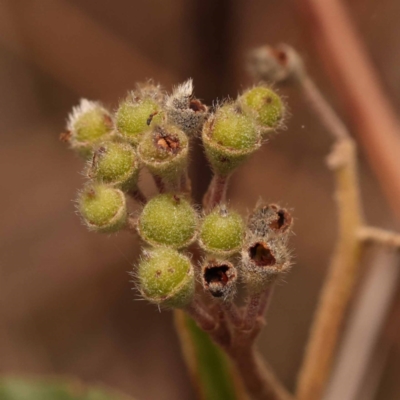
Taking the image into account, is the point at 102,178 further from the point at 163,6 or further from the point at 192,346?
the point at 163,6

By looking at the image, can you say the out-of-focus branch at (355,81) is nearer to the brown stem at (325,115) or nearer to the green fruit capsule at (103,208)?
the brown stem at (325,115)

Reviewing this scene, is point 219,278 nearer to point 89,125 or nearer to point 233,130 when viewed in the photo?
point 233,130

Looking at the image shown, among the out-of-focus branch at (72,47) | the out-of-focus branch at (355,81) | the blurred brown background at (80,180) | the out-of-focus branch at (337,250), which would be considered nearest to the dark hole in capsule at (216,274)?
the out-of-focus branch at (337,250)

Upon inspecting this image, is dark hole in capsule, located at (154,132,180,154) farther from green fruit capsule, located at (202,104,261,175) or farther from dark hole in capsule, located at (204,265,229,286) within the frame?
dark hole in capsule, located at (204,265,229,286)

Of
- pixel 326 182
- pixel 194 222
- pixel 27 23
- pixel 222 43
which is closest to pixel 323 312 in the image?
pixel 194 222

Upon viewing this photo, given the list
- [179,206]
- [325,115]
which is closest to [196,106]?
[179,206]

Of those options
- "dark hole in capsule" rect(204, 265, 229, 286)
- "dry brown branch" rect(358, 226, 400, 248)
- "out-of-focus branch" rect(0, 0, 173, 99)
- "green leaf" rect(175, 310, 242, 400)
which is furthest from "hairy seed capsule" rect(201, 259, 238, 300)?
"out-of-focus branch" rect(0, 0, 173, 99)
